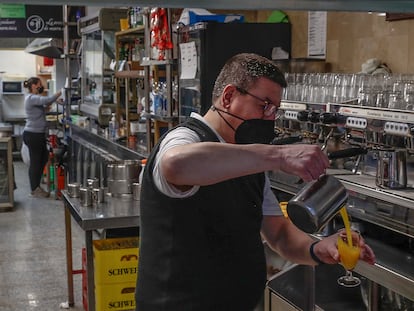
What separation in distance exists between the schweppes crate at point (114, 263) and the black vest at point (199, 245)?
1.80 m

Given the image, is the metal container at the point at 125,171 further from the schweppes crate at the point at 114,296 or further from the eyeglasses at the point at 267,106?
the eyeglasses at the point at 267,106

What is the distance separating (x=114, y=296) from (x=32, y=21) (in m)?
6.26

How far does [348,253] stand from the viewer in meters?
2.10

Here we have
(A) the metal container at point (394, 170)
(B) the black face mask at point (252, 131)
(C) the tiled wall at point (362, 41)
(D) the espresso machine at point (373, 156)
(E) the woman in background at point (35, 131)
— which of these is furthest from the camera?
(E) the woman in background at point (35, 131)

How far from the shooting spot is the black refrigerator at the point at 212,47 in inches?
181

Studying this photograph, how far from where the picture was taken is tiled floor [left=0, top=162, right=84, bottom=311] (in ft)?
16.5

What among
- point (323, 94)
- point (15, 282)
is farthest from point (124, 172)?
point (15, 282)

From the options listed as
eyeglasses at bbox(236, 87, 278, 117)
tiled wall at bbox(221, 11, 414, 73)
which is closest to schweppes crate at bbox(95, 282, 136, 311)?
tiled wall at bbox(221, 11, 414, 73)

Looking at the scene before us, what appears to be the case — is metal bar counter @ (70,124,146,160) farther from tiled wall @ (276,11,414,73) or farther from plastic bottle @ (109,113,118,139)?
tiled wall @ (276,11,414,73)

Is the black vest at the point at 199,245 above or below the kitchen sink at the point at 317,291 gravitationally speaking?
above

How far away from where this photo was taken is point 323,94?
367 cm

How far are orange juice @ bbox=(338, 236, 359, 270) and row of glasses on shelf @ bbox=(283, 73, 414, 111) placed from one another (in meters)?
1.06

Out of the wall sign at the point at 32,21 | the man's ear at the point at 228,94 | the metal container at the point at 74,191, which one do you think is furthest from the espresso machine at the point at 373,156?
the wall sign at the point at 32,21

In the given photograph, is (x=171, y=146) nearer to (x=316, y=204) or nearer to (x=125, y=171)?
(x=316, y=204)
